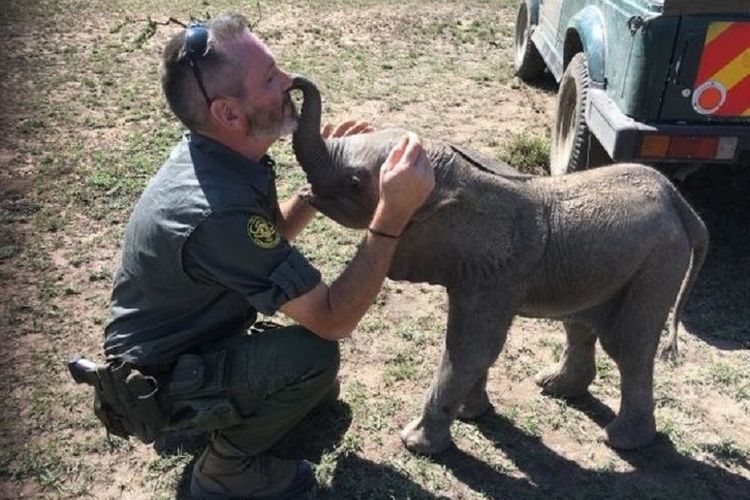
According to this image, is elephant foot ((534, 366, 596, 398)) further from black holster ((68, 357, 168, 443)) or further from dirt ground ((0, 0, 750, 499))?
black holster ((68, 357, 168, 443))

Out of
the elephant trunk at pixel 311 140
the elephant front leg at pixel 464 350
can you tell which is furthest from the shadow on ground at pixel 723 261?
the elephant trunk at pixel 311 140

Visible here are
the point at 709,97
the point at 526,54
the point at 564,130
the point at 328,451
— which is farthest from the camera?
the point at 526,54

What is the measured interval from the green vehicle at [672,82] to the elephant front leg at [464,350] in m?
1.80

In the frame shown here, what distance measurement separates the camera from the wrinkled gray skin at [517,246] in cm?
326

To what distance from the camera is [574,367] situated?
13.3 feet

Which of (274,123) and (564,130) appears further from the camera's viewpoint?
(564,130)

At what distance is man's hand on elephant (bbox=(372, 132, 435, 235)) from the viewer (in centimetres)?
300

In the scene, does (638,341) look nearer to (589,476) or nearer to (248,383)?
(589,476)

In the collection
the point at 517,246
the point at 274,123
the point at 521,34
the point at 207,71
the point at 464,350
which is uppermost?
the point at 207,71

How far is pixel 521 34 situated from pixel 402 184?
269 inches

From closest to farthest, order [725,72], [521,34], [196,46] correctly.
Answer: [196,46], [725,72], [521,34]

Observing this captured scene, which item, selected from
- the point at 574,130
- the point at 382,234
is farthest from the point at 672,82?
the point at 382,234

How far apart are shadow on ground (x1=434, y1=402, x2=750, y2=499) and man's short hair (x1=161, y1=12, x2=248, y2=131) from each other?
Result: 1.91 meters

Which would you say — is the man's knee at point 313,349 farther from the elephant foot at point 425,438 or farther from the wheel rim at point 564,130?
the wheel rim at point 564,130
